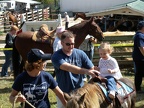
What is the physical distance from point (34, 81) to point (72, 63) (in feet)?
Answer: 2.13

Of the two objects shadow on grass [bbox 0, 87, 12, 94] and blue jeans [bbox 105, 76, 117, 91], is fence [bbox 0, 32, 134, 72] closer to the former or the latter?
shadow on grass [bbox 0, 87, 12, 94]

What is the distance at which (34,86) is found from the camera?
3457 millimetres

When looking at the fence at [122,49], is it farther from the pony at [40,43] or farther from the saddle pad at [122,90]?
the saddle pad at [122,90]

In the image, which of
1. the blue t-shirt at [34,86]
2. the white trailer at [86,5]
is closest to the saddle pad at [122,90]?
the blue t-shirt at [34,86]

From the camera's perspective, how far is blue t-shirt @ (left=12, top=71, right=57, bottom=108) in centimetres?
346

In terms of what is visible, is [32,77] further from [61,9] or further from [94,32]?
[61,9]

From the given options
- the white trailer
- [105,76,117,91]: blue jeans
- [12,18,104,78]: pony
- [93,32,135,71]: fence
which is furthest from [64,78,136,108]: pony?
the white trailer

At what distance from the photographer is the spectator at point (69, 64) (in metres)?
3.77

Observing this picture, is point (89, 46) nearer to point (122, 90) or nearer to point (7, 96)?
point (7, 96)

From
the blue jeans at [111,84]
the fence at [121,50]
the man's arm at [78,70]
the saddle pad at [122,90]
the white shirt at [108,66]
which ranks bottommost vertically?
the fence at [121,50]

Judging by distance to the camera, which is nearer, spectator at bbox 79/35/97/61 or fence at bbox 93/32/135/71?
spectator at bbox 79/35/97/61

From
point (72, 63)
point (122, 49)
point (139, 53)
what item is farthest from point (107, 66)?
point (122, 49)

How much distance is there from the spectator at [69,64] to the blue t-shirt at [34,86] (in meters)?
0.34

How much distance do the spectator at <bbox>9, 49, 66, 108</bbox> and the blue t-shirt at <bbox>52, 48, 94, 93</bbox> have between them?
43cm
